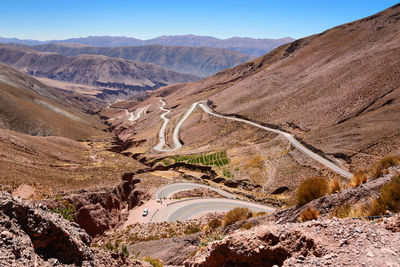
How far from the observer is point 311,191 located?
11.7 meters

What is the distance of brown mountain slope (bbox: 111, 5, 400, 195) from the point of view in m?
38.4

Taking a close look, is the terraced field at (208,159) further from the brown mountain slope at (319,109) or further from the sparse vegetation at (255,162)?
the sparse vegetation at (255,162)

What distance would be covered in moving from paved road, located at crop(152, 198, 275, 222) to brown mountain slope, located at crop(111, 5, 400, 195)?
695 cm

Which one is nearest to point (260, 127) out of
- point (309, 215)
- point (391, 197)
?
point (309, 215)

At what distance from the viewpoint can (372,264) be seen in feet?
16.2

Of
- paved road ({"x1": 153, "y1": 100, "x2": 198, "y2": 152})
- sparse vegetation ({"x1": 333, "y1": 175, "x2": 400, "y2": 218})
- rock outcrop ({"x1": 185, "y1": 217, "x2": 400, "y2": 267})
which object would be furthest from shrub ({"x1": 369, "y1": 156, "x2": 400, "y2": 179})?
paved road ({"x1": 153, "y1": 100, "x2": 198, "y2": 152})

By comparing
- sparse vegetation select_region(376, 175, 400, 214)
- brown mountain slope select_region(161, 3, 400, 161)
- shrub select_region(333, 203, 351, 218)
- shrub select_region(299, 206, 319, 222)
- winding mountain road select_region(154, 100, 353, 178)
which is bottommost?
winding mountain road select_region(154, 100, 353, 178)

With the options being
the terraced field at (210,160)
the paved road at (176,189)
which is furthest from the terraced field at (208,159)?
the paved road at (176,189)

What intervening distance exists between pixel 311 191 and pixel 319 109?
51399mm

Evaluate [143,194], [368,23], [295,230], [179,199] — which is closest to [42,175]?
[143,194]

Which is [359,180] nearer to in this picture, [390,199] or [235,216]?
[390,199]

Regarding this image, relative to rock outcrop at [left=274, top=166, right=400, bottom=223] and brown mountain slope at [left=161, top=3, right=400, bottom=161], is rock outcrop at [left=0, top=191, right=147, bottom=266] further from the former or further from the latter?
brown mountain slope at [left=161, top=3, right=400, bottom=161]

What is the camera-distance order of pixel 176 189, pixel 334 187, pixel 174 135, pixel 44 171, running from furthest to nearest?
pixel 174 135
pixel 176 189
pixel 44 171
pixel 334 187

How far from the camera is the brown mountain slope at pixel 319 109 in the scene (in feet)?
126
